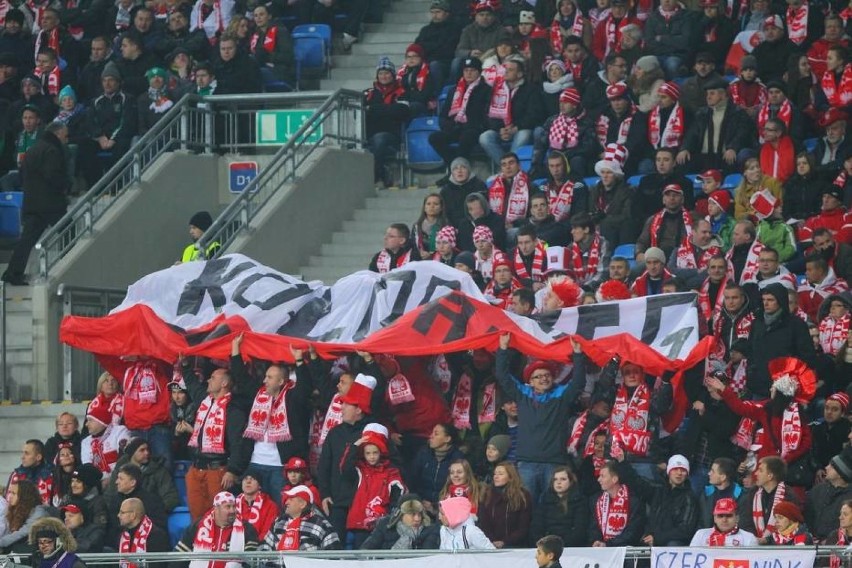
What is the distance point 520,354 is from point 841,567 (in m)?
4.39

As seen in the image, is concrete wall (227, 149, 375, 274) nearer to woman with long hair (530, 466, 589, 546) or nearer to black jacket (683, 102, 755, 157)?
black jacket (683, 102, 755, 157)

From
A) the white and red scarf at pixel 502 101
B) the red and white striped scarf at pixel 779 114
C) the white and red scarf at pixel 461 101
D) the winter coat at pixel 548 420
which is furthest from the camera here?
the white and red scarf at pixel 461 101

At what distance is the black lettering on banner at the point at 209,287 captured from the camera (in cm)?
1966

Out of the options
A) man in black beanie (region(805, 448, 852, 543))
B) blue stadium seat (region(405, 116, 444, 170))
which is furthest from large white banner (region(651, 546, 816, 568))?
blue stadium seat (region(405, 116, 444, 170))

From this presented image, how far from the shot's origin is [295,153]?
934 inches

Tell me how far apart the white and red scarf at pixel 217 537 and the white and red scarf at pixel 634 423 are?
128 inches

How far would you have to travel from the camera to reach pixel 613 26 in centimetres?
2470

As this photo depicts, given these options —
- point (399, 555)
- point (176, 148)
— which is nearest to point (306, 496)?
point (399, 555)

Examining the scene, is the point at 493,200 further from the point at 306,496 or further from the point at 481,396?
the point at 306,496

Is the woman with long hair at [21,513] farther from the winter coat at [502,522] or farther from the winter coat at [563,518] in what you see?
the winter coat at [563,518]

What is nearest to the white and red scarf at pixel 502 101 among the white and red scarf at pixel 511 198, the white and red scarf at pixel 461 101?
the white and red scarf at pixel 461 101

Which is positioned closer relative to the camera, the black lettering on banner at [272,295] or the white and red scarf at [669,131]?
the black lettering on banner at [272,295]

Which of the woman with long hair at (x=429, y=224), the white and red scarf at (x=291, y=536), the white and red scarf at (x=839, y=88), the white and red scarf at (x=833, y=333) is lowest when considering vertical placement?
the white and red scarf at (x=291, y=536)

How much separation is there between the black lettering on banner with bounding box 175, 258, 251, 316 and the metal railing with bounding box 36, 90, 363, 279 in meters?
3.23
